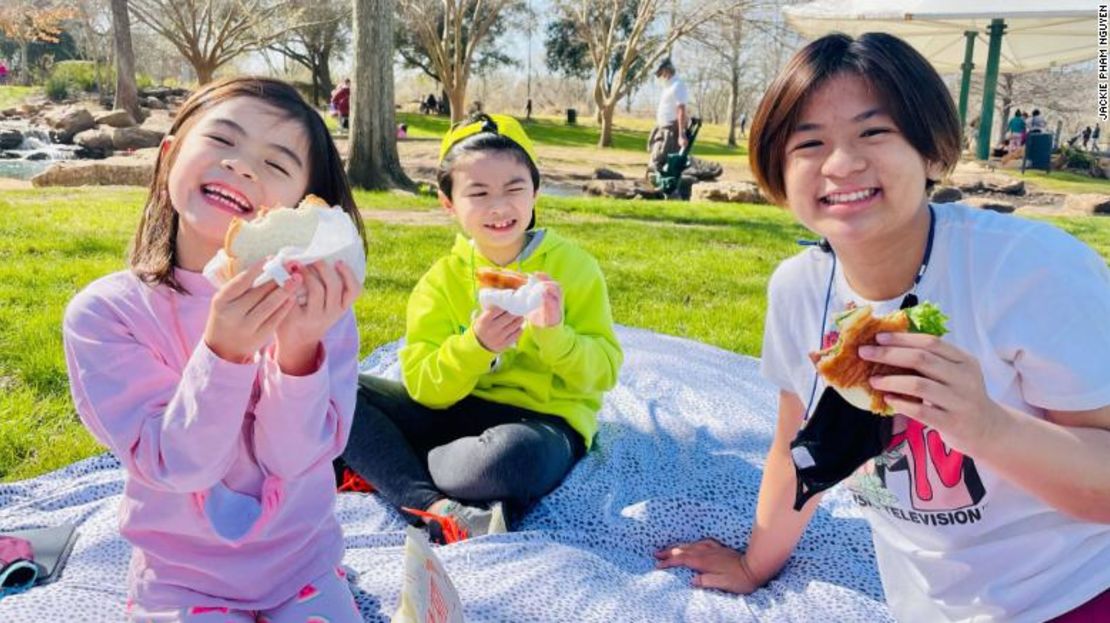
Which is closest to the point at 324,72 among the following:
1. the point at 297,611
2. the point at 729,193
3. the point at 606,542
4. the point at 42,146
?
the point at 42,146

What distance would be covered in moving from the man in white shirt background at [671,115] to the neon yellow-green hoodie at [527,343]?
12.4m

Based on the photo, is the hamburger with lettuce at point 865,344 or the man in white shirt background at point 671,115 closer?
the hamburger with lettuce at point 865,344

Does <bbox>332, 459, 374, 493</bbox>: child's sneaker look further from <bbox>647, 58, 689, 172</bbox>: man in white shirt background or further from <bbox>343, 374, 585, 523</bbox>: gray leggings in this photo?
<bbox>647, 58, 689, 172</bbox>: man in white shirt background

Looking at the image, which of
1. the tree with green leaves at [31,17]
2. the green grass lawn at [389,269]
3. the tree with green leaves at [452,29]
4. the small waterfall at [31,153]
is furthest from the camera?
the tree with green leaves at [31,17]

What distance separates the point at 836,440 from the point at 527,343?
1.56 m

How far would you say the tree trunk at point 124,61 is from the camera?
2317 cm

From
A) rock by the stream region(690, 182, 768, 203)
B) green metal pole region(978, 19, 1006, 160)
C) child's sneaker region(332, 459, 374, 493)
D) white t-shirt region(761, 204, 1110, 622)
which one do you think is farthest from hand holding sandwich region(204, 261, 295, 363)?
green metal pole region(978, 19, 1006, 160)

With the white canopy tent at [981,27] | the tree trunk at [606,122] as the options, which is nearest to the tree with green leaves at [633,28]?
the tree trunk at [606,122]

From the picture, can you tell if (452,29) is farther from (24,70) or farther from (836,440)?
(836,440)

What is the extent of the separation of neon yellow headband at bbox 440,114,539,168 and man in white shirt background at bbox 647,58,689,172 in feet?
40.4

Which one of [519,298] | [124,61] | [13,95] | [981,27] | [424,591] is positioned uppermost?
[981,27]

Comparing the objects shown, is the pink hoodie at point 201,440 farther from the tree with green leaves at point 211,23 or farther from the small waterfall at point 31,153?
the tree with green leaves at point 211,23

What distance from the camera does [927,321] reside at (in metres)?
1.47

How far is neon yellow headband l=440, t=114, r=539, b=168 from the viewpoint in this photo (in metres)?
3.13
